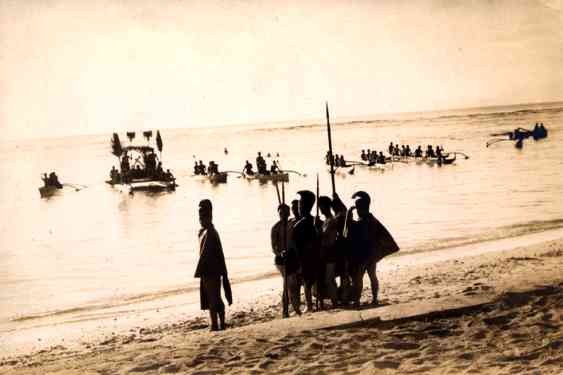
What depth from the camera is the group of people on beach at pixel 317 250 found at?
637 cm

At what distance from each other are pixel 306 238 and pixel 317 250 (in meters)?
0.21

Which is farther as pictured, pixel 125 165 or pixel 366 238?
pixel 125 165

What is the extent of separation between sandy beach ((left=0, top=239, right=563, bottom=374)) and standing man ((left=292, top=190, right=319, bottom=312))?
0.55 m

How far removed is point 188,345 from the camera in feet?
18.4

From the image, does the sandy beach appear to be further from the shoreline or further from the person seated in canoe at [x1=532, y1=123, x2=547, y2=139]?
the person seated in canoe at [x1=532, y1=123, x2=547, y2=139]

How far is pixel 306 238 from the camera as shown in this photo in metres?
6.50

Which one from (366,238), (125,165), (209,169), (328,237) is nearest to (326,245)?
(328,237)

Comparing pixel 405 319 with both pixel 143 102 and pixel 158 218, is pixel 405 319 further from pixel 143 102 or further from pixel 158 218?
pixel 158 218

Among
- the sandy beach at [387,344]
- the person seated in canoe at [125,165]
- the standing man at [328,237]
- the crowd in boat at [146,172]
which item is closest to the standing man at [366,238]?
the standing man at [328,237]

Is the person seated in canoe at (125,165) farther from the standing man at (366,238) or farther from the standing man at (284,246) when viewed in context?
the standing man at (366,238)

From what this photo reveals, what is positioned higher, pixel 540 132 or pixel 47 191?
pixel 540 132

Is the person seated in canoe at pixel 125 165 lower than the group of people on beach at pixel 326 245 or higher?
higher

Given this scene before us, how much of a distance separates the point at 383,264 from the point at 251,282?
2548 millimetres

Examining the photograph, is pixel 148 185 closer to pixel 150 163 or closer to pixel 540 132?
pixel 150 163
